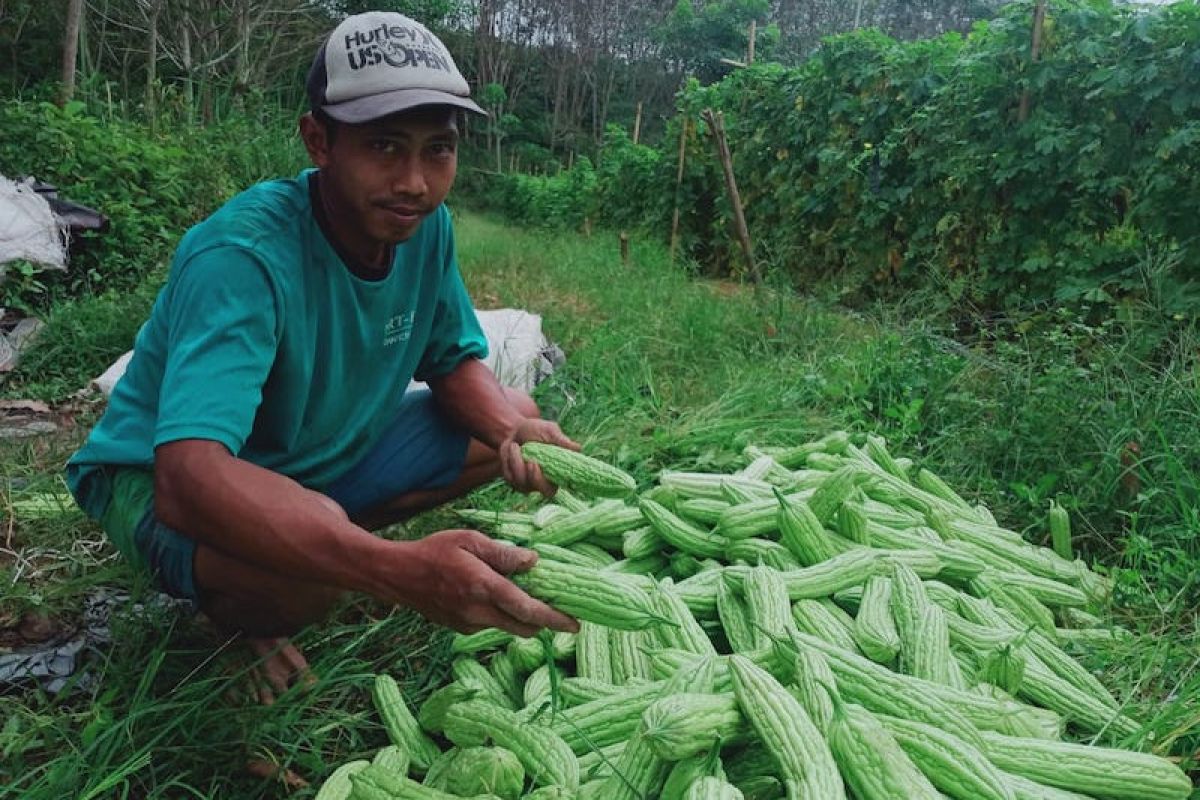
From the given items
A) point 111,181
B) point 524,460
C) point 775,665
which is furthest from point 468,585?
point 111,181

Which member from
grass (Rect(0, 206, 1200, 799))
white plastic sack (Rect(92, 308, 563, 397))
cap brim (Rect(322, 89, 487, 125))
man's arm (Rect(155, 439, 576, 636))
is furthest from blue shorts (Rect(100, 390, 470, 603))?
white plastic sack (Rect(92, 308, 563, 397))

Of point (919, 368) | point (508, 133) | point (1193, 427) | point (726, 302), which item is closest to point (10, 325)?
point (726, 302)

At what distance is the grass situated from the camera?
7.51 feet

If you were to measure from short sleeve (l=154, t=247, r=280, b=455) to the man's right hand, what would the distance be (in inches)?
22.1

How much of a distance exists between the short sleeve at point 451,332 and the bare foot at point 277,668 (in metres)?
1.15

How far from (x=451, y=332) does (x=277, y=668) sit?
4.36 feet

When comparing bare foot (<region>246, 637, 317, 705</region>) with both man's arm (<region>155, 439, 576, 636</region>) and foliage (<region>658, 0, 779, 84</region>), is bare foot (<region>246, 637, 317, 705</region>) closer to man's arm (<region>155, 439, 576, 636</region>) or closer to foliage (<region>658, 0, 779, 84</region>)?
man's arm (<region>155, 439, 576, 636</region>)

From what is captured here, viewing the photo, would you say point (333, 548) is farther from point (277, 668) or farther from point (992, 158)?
point (992, 158)

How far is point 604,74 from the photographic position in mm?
35312

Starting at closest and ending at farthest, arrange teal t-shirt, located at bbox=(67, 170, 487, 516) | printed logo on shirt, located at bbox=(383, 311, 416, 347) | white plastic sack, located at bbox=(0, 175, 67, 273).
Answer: teal t-shirt, located at bbox=(67, 170, 487, 516), printed logo on shirt, located at bbox=(383, 311, 416, 347), white plastic sack, located at bbox=(0, 175, 67, 273)

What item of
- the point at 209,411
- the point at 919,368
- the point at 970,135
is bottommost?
the point at 919,368

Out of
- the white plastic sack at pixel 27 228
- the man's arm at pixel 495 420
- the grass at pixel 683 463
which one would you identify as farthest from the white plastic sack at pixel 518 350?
the white plastic sack at pixel 27 228

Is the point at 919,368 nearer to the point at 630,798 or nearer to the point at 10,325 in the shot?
the point at 630,798

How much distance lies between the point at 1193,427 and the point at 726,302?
12.2 ft
